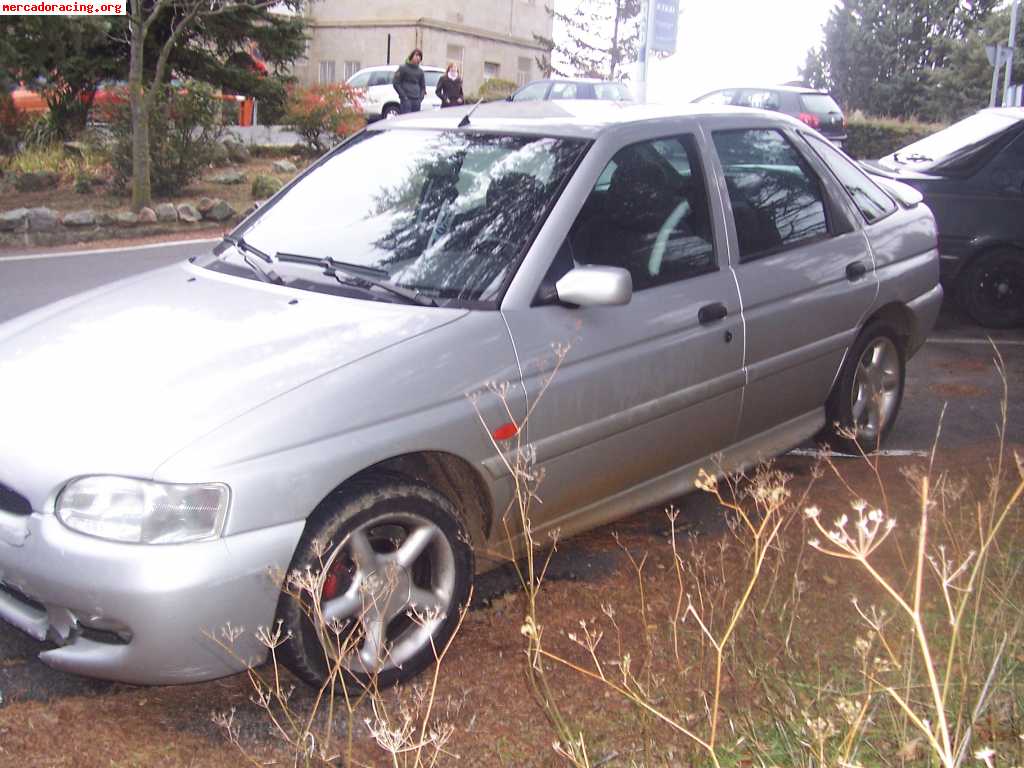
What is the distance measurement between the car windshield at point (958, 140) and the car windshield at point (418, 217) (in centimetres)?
577

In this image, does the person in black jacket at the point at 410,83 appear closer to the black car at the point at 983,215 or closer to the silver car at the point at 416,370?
the black car at the point at 983,215

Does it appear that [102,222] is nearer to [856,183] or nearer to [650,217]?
[856,183]

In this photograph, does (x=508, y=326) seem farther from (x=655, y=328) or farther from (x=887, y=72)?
(x=887, y=72)

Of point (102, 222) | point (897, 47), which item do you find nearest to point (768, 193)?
point (102, 222)

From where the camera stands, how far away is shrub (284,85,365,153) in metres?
18.9

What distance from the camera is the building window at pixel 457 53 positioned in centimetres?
4825

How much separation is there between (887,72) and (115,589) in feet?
200

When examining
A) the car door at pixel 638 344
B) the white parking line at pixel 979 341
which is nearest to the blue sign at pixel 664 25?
the white parking line at pixel 979 341

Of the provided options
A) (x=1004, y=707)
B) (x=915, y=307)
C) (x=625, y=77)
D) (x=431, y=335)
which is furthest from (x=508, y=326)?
(x=625, y=77)

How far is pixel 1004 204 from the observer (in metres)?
8.80

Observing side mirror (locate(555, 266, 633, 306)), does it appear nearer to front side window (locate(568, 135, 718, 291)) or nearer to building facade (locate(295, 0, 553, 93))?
front side window (locate(568, 135, 718, 291))

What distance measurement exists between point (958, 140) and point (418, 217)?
640 cm

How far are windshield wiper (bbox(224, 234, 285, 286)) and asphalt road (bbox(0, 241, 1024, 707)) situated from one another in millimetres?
1373

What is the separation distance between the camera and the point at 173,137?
49.0 feet
